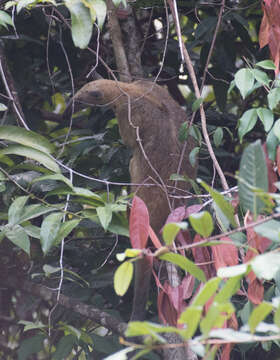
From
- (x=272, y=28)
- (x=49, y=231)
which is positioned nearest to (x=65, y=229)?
(x=49, y=231)

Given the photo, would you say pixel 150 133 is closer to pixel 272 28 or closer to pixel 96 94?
pixel 96 94

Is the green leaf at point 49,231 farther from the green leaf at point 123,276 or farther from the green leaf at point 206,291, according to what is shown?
the green leaf at point 206,291

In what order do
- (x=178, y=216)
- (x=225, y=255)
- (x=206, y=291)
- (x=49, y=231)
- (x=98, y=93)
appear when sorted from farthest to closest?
1. (x=98, y=93)
2. (x=49, y=231)
3. (x=178, y=216)
4. (x=225, y=255)
5. (x=206, y=291)

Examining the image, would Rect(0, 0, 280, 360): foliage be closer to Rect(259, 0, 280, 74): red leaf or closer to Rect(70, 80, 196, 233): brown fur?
Rect(259, 0, 280, 74): red leaf

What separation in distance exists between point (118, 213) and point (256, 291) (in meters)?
0.77

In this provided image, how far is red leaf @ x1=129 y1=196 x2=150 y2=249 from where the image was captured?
1812mm

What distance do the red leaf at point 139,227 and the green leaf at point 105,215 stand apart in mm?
328

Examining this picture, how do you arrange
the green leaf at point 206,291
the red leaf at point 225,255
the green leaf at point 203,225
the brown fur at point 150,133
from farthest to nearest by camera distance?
the brown fur at point 150,133
the red leaf at point 225,255
the green leaf at point 203,225
the green leaf at point 206,291

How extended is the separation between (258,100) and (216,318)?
10.9ft

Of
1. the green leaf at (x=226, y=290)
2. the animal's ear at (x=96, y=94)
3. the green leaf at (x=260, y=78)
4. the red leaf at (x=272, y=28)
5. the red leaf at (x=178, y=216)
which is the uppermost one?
the red leaf at (x=272, y=28)

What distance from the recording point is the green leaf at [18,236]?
2.41m

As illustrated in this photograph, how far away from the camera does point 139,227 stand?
6.03 ft

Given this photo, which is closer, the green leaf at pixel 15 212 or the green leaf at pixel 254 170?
the green leaf at pixel 254 170

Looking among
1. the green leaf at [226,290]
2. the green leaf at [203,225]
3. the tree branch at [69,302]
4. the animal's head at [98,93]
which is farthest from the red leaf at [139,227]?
the animal's head at [98,93]
